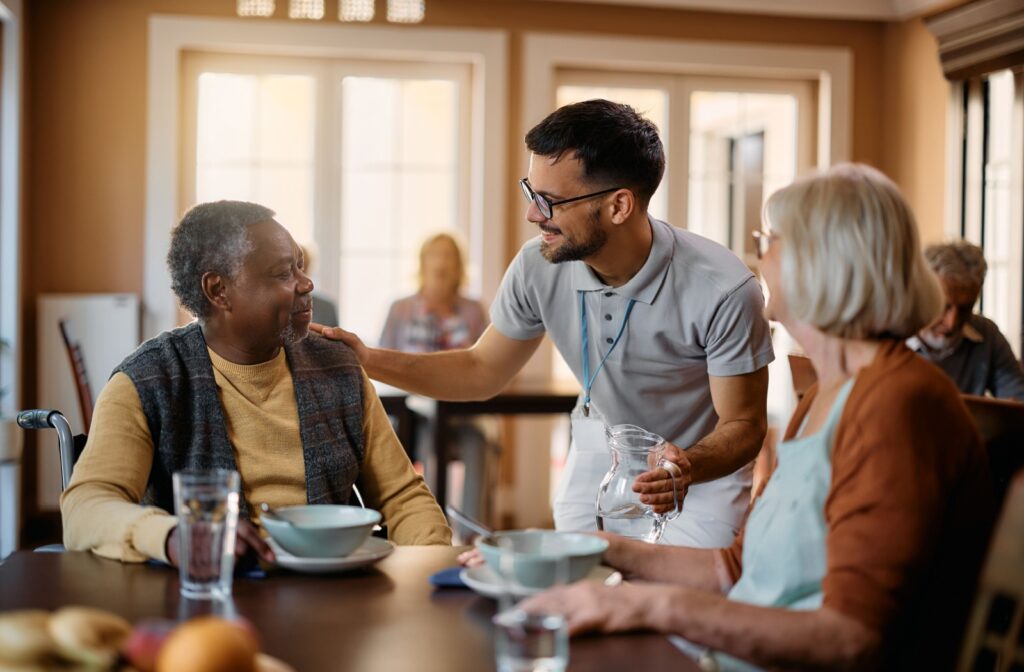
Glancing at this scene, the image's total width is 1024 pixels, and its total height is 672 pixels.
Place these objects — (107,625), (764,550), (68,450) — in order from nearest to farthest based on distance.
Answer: (107,625), (764,550), (68,450)

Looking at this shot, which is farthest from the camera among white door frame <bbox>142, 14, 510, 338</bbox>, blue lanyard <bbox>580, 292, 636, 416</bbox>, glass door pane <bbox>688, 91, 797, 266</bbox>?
glass door pane <bbox>688, 91, 797, 266</bbox>

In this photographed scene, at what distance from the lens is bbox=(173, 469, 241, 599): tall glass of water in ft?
4.29

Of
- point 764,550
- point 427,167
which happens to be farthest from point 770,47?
point 764,550

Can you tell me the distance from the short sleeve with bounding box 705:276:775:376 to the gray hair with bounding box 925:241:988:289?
49.0 inches

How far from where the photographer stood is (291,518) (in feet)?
5.04

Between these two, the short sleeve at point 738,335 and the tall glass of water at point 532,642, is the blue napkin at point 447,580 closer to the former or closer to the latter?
the tall glass of water at point 532,642

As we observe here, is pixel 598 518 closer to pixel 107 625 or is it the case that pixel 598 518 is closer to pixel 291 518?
pixel 291 518

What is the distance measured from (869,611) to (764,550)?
0.21m

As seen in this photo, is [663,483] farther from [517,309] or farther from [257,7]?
[257,7]

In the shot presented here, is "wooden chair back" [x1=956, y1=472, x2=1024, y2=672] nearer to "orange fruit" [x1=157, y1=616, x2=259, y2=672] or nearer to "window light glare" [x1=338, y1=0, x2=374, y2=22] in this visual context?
"orange fruit" [x1=157, y1=616, x2=259, y2=672]

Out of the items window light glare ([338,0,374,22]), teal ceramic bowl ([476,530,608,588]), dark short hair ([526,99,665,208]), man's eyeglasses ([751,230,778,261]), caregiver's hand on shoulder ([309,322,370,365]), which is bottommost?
teal ceramic bowl ([476,530,608,588])

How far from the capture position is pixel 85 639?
3.10ft

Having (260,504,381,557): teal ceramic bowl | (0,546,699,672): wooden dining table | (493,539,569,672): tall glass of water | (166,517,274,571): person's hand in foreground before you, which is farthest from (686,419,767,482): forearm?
(493,539,569,672): tall glass of water

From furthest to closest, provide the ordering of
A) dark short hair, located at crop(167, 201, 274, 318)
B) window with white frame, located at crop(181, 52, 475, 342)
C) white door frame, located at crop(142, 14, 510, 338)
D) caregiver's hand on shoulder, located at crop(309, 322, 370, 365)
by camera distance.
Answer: window with white frame, located at crop(181, 52, 475, 342)
white door frame, located at crop(142, 14, 510, 338)
caregiver's hand on shoulder, located at crop(309, 322, 370, 365)
dark short hair, located at crop(167, 201, 274, 318)
